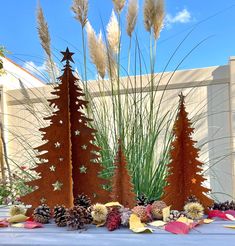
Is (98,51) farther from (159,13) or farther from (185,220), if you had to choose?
(185,220)

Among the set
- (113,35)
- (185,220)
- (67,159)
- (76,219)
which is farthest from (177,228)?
(113,35)

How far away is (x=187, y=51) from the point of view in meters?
1.82

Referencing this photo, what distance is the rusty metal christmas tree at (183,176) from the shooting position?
1.07 m

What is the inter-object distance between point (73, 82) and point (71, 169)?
0.30 m

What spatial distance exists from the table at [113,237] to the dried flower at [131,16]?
3.71 feet

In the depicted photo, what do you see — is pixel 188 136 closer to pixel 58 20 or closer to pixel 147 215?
pixel 147 215

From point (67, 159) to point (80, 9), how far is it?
3.07 ft

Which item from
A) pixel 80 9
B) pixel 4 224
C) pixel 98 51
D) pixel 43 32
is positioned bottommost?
pixel 4 224

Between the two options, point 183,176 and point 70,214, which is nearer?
point 70,214

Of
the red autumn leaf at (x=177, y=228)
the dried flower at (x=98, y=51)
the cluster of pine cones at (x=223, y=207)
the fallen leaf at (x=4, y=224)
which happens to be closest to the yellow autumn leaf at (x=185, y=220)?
the red autumn leaf at (x=177, y=228)

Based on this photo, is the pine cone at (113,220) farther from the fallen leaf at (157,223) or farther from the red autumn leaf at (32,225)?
the red autumn leaf at (32,225)

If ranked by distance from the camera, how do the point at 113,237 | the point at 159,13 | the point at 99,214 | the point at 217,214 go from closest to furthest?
the point at 113,237 → the point at 99,214 → the point at 217,214 → the point at 159,13

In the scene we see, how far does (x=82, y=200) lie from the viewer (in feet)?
3.50

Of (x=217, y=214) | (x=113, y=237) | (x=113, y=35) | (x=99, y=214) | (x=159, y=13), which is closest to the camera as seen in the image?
(x=113, y=237)
